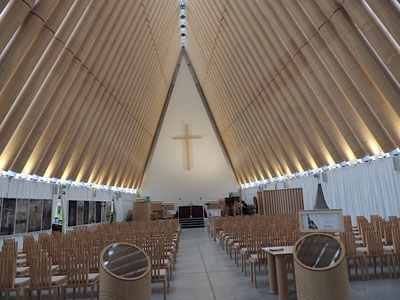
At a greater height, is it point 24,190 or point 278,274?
point 24,190

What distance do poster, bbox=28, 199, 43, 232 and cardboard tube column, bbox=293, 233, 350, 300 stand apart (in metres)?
9.28

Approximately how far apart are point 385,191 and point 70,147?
1058 cm

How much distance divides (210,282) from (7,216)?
20.7 ft

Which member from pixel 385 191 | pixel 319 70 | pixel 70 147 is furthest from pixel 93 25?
pixel 385 191

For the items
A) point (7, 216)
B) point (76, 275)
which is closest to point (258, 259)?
point (76, 275)

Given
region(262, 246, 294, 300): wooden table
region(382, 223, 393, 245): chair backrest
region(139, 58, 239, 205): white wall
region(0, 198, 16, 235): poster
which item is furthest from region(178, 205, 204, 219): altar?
region(262, 246, 294, 300): wooden table

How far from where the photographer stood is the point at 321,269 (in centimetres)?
303

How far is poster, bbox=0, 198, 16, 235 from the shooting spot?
8508 millimetres

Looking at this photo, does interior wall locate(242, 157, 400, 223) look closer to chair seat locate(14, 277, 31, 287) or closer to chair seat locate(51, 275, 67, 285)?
chair seat locate(51, 275, 67, 285)

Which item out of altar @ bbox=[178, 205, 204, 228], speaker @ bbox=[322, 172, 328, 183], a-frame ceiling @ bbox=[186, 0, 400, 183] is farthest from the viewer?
altar @ bbox=[178, 205, 204, 228]

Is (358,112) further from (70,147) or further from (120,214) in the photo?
(120,214)

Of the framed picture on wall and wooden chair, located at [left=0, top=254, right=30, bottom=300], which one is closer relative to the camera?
wooden chair, located at [left=0, top=254, right=30, bottom=300]

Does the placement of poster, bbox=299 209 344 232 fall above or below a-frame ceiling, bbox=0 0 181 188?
below

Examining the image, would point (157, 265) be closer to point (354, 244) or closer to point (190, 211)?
point (354, 244)
